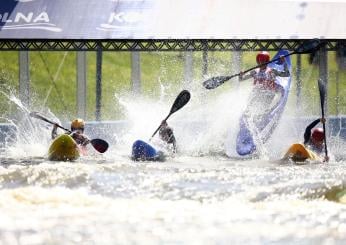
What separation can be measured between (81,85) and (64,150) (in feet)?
25.0

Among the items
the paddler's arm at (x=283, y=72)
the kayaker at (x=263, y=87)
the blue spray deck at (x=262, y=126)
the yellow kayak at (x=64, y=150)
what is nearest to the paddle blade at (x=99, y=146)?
the yellow kayak at (x=64, y=150)

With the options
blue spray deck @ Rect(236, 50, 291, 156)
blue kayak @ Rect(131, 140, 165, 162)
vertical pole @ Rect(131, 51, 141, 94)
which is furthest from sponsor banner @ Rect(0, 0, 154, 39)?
vertical pole @ Rect(131, 51, 141, 94)

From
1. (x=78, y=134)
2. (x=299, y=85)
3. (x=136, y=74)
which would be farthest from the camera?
(x=299, y=85)

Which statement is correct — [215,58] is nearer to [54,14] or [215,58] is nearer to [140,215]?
[54,14]

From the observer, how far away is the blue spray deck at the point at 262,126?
610 inches

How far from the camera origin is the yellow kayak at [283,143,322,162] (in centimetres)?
1319

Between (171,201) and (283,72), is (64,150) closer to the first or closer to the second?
(171,201)

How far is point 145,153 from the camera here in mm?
13594

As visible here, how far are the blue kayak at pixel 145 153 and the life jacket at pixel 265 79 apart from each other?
2.78 metres

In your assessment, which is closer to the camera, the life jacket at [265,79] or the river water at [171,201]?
the river water at [171,201]

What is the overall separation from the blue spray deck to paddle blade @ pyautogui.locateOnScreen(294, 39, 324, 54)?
460 millimetres

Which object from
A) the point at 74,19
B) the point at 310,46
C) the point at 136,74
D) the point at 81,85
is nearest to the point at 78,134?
the point at 74,19

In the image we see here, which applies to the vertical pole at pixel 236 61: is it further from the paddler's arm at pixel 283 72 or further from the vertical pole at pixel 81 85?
the paddler's arm at pixel 283 72

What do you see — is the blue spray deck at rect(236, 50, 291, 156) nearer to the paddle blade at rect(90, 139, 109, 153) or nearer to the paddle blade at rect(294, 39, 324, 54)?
the paddle blade at rect(294, 39, 324, 54)
